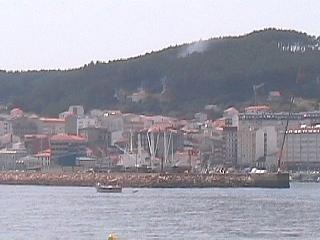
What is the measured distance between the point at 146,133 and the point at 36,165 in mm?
14591

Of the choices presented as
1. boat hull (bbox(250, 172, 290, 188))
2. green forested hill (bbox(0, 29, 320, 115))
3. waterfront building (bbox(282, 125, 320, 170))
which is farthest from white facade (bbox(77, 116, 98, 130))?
boat hull (bbox(250, 172, 290, 188))

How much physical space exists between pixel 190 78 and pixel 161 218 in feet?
377

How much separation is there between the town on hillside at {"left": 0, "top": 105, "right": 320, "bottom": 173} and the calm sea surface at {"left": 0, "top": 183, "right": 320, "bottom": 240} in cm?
4496

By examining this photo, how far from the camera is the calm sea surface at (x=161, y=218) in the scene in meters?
38.4

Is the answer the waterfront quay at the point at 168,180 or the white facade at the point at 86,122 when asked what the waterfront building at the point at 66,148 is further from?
the waterfront quay at the point at 168,180

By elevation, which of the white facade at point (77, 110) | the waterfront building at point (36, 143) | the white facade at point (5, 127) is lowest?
the waterfront building at point (36, 143)

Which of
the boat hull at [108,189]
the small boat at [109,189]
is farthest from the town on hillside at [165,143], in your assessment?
the boat hull at [108,189]

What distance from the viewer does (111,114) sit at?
154 m

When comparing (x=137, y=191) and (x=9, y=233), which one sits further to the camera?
(x=137, y=191)

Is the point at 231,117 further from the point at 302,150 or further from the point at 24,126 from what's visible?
the point at 24,126

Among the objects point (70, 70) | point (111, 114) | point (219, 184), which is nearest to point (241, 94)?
point (111, 114)

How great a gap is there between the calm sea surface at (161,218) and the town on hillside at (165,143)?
4496 centimetres

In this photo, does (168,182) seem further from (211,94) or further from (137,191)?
(211,94)

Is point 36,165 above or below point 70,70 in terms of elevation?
below
